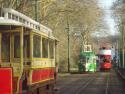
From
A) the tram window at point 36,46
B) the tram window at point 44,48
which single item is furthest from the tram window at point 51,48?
the tram window at point 36,46

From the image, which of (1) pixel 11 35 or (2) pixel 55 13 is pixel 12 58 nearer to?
(1) pixel 11 35

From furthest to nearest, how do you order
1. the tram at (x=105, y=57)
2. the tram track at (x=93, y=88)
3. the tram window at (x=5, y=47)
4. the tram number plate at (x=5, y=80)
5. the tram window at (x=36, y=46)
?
the tram at (x=105, y=57) < the tram track at (x=93, y=88) < the tram window at (x=36, y=46) < the tram window at (x=5, y=47) < the tram number plate at (x=5, y=80)

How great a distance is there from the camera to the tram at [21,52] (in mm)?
16891

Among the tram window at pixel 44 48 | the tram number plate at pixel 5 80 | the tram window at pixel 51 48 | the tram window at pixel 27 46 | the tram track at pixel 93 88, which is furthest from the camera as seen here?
the tram track at pixel 93 88

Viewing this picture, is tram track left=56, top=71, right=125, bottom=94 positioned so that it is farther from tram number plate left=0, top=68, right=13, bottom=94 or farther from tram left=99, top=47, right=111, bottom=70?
tram left=99, top=47, right=111, bottom=70

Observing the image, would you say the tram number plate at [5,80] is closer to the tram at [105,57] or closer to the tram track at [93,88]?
the tram track at [93,88]

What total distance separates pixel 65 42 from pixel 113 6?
60.9 feet

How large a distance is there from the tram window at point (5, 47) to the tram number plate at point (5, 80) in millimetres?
1401

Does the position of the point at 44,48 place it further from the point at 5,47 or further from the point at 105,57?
the point at 105,57

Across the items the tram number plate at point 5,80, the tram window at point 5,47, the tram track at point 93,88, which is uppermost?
the tram window at point 5,47

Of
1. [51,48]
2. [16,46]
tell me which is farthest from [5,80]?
[51,48]

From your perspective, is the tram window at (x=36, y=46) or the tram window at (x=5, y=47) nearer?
the tram window at (x=5, y=47)

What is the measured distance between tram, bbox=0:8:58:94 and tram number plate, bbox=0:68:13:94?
0.03 metres

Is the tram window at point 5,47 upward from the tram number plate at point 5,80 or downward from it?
upward
